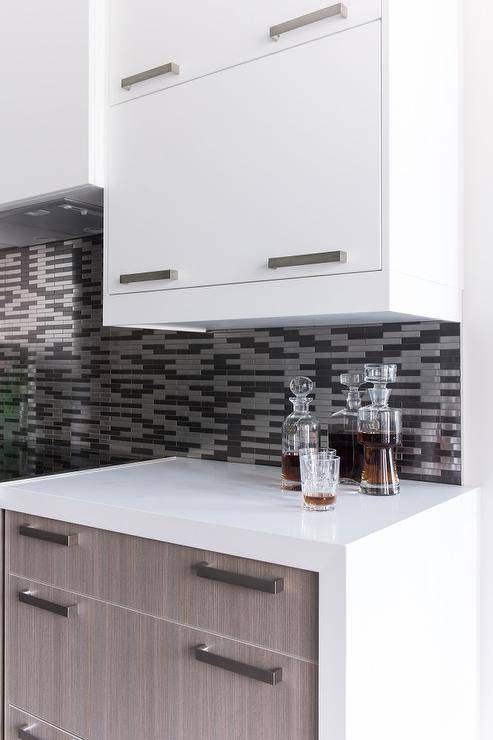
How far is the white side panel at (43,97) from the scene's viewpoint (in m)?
1.68

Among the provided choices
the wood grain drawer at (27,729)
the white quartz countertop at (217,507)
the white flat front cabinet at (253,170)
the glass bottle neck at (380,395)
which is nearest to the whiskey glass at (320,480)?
the white quartz countertop at (217,507)

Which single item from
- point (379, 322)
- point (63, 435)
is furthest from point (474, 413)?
point (63, 435)

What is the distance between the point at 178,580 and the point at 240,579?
17 cm

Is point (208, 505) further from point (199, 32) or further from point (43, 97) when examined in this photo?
point (43, 97)

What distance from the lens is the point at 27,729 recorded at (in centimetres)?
154

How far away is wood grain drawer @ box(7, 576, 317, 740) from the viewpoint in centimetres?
110

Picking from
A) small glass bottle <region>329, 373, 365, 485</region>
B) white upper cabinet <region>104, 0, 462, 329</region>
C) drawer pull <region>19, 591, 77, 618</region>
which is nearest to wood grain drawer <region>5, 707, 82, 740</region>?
drawer pull <region>19, 591, 77, 618</region>

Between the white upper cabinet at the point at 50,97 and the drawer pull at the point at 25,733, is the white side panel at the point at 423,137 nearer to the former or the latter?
the white upper cabinet at the point at 50,97

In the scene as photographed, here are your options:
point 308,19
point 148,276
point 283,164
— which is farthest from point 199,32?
point 148,276

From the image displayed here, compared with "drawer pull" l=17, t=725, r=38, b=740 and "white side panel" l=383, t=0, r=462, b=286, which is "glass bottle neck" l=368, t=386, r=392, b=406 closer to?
"white side panel" l=383, t=0, r=462, b=286

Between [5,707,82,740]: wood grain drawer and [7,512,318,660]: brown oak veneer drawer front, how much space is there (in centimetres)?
33

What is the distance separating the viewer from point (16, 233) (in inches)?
89.0

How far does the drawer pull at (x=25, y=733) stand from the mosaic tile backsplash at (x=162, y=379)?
659 millimetres

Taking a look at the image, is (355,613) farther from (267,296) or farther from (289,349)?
(289,349)
